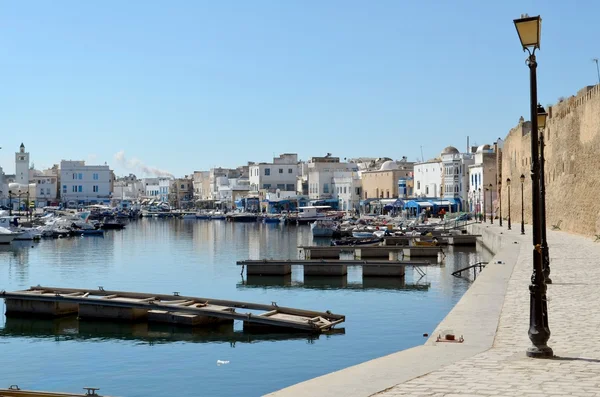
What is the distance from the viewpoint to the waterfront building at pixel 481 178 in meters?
85.5

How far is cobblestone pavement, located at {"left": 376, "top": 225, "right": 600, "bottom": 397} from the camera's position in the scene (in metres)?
8.41

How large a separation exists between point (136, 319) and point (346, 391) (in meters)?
13.5

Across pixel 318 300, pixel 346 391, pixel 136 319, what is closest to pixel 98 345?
pixel 136 319

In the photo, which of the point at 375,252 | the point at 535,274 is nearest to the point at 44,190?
the point at 375,252

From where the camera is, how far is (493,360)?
1023 cm

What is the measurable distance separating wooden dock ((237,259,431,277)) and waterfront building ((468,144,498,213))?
5029 cm

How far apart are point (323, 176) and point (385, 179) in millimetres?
15220

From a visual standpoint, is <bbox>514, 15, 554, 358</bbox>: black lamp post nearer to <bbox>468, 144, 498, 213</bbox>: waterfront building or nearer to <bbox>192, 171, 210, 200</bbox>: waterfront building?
<bbox>468, 144, 498, 213</bbox>: waterfront building

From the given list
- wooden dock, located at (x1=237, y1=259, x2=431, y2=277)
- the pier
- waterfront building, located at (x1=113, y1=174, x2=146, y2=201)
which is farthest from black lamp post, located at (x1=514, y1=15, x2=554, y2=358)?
waterfront building, located at (x1=113, y1=174, x2=146, y2=201)

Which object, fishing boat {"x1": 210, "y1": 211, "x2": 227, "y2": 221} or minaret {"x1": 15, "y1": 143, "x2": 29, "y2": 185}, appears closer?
fishing boat {"x1": 210, "y1": 211, "x2": 227, "y2": 221}

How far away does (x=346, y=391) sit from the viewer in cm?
872

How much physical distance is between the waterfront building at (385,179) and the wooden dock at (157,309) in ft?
290

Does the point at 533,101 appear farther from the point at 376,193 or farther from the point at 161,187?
the point at 161,187

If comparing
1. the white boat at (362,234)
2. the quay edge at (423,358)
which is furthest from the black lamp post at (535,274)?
the white boat at (362,234)
